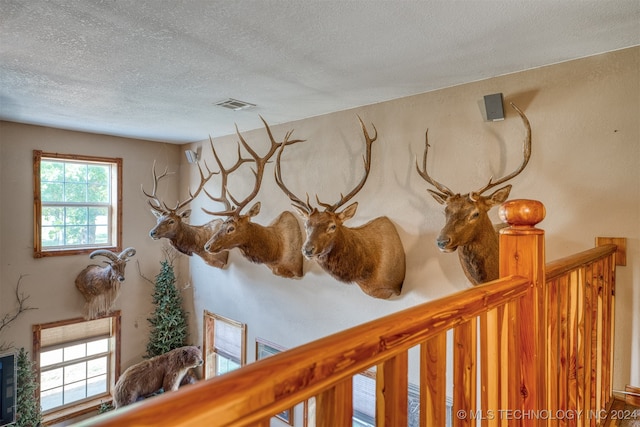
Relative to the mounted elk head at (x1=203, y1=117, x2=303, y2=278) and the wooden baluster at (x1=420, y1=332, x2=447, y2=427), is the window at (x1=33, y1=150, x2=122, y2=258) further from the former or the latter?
the wooden baluster at (x1=420, y1=332, x2=447, y2=427)

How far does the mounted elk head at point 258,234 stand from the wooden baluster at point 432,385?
235 centimetres

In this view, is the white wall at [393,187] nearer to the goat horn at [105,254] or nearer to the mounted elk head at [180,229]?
the goat horn at [105,254]

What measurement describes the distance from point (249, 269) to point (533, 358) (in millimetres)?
3669

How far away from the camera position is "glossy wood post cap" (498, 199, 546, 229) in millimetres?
1031

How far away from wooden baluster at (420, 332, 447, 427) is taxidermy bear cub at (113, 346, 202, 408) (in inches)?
174

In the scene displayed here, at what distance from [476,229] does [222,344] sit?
12.6ft

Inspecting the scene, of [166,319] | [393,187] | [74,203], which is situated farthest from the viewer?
[166,319]

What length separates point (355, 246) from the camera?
275cm

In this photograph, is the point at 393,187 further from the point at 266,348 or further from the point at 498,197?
the point at 266,348

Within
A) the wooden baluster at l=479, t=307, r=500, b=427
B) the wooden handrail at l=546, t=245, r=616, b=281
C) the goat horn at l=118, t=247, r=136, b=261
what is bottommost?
the goat horn at l=118, t=247, r=136, b=261

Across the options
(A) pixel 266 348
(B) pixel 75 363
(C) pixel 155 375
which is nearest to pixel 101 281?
(B) pixel 75 363

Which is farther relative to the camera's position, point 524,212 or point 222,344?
point 222,344

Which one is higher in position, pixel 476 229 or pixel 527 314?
pixel 476 229

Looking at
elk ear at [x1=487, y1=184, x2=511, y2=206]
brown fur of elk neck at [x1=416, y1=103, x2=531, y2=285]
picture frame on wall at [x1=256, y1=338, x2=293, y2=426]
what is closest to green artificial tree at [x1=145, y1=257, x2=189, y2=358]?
picture frame on wall at [x1=256, y1=338, x2=293, y2=426]
